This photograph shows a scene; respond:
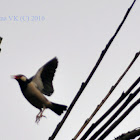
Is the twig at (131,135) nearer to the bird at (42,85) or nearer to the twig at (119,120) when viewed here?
the twig at (119,120)

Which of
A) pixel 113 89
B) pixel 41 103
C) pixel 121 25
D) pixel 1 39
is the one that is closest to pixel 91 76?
pixel 113 89

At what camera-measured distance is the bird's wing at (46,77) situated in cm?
580

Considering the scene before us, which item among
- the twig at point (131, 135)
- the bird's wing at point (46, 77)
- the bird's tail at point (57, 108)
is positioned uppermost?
the bird's wing at point (46, 77)

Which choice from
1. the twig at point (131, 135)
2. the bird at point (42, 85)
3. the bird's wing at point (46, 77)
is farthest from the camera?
the bird's wing at point (46, 77)

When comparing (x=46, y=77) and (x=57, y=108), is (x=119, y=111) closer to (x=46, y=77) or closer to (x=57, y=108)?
(x=57, y=108)

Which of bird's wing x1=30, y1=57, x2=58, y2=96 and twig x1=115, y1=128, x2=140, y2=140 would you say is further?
bird's wing x1=30, y1=57, x2=58, y2=96

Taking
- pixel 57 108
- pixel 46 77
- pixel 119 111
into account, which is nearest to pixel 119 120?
pixel 119 111

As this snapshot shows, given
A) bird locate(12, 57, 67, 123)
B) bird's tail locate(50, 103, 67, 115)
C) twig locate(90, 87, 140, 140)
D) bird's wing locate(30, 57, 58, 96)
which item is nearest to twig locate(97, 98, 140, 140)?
twig locate(90, 87, 140, 140)

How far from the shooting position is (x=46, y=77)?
593 centimetres

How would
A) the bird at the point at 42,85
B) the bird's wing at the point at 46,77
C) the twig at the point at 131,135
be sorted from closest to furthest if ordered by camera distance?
the twig at the point at 131,135 < the bird at the point at 42,85 < the bird's wing at the point at 46,77

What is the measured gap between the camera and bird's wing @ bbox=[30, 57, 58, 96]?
580 cm

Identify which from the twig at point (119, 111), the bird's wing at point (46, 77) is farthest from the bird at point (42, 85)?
the twig at point (119, 111)

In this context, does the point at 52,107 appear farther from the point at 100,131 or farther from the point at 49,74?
the point at 100,131

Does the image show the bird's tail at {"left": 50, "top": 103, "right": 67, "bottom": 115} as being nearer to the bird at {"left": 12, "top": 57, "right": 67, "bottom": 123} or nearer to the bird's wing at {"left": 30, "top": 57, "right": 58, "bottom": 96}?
the bird at {"left": 12, "top": 57, "right": 67, "bottom": 123}
